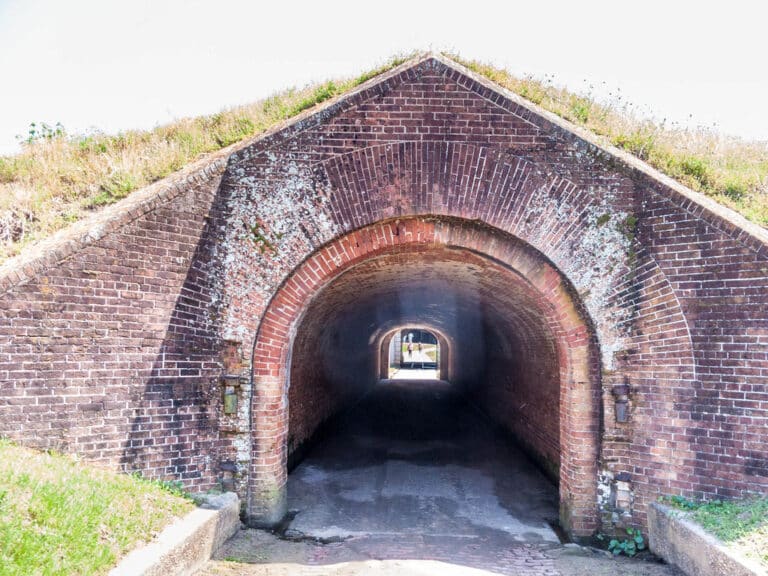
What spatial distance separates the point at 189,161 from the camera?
27.6 feet

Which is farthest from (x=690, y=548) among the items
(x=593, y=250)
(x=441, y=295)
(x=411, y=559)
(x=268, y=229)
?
(x=441, y=295)

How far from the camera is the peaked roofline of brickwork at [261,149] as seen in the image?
5.84 meters

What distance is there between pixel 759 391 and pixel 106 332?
726cm

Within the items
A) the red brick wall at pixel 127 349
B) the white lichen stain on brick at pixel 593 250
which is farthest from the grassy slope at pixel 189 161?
the white lichen stain on brick at pixel 593 250

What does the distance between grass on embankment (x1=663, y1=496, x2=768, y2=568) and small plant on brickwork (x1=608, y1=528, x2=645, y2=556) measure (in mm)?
560

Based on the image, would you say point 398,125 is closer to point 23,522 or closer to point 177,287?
point 177,287

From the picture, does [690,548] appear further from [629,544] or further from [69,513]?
[69,513]

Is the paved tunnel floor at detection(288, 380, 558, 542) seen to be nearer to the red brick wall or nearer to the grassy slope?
the red brick wall

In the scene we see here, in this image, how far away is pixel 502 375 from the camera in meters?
13.6

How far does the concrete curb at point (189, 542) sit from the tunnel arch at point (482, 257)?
1.63 ft

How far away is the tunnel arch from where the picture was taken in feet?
21.7

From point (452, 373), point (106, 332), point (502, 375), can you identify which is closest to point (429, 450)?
point (502, 375)

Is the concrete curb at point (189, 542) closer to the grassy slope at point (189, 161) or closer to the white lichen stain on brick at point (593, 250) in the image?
the grassy slope at point (189, 161)

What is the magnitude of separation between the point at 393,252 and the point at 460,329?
1075 cm
